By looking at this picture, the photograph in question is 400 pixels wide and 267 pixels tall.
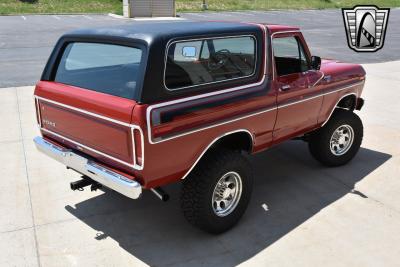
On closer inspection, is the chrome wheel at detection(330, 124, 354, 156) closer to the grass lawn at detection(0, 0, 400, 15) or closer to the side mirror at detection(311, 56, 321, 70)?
the side mirror at detection(311, 56, 321, 70)

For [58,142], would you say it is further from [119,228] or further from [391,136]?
[391,136]

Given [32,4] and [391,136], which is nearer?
[391,136]

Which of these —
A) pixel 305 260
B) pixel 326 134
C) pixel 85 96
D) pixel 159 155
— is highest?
pixel 85 96

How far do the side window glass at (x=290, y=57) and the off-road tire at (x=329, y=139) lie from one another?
3.00 feet

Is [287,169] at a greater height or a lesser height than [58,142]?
lesser

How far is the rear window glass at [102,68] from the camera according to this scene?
11.3 ft

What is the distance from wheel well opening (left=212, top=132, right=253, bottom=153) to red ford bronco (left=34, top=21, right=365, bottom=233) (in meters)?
0.01

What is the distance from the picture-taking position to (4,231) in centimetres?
402

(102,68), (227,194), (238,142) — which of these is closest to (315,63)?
(238,142)

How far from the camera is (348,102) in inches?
223

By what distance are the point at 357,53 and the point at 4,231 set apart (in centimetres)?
1438

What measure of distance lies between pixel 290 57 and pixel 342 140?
1.47 meters

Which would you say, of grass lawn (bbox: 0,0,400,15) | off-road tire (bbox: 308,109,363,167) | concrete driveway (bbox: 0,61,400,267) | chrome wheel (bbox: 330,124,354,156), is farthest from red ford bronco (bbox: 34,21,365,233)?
grass lawn (bbox: 0,0,400,15)

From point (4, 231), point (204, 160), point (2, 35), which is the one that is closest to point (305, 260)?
point (204, 160)
